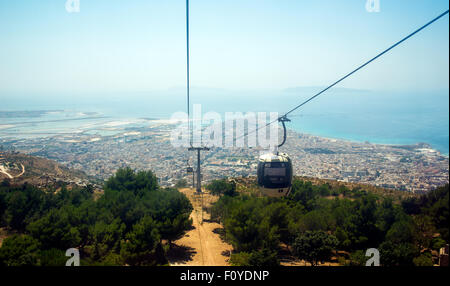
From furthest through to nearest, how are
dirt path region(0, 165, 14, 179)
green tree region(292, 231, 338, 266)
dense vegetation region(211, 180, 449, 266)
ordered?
dirt path region(0, 165, 14, 179) → green tree region(292, 231, 338, 266) → dense vegetation region(211, 180, 449, 266)

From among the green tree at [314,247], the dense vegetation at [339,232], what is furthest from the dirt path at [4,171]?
the green tree at [314,247]

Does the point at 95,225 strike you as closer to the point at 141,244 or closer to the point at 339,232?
the point at 141,244

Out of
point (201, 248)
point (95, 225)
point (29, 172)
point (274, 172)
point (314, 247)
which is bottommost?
point (201, 248)

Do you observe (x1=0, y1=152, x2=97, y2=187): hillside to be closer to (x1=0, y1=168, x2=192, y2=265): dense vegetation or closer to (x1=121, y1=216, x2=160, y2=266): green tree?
(x1=0, y1=168, x2=192, y2=265): dense vegetation

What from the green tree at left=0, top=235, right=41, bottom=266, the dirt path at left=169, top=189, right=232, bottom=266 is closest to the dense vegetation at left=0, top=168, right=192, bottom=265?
the green tree at left=0, top=235, right=41, bottom=266

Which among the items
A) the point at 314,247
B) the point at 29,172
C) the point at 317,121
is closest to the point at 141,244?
the point at 314,247

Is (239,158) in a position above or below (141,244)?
below
